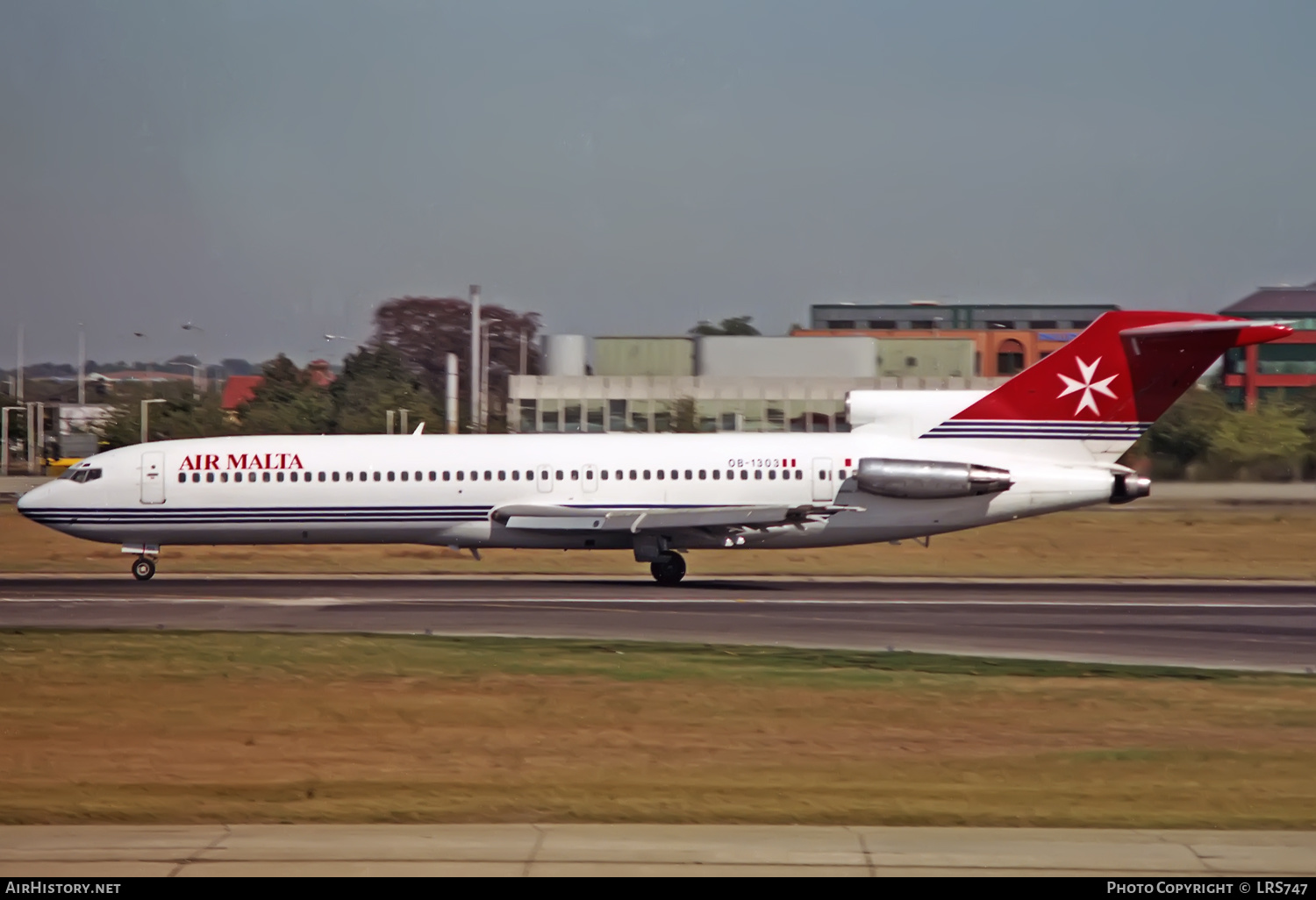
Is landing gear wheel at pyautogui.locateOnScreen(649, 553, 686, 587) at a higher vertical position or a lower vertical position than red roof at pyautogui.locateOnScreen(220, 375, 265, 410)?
lower

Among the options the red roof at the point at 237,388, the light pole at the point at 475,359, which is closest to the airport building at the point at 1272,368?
the light pole at the point at 475,359

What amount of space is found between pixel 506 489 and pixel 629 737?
1767cm

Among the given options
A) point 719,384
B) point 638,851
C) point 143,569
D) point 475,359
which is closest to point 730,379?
point 719,384

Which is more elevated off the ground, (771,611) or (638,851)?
(638,851)

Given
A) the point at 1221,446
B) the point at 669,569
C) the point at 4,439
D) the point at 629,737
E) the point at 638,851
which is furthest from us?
the point at 4,439

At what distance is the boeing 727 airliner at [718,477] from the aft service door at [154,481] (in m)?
0.06

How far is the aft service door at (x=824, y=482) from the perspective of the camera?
105 feet

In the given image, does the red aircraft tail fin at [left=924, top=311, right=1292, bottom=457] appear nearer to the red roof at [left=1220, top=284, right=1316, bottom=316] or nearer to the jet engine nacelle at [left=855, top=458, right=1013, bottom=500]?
the jet engine nacelle at [left=855, top=458, right=1013, bottom=500]

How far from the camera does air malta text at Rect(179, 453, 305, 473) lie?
108ft

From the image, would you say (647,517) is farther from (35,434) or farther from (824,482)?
(35,434)

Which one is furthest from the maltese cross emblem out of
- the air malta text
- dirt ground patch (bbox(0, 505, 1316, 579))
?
the air malta text

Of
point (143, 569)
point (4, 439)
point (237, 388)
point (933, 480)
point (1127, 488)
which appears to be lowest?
point (143, 569)

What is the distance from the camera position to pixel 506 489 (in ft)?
105

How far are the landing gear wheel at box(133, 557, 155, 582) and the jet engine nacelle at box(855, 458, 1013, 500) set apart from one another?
16.3m
